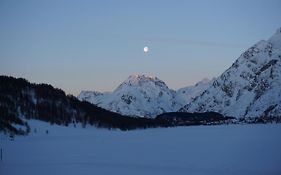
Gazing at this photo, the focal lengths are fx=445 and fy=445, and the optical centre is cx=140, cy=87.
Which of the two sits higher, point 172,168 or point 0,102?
point 0,102

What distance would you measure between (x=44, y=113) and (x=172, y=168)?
6219 inches

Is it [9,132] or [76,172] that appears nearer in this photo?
[76,172]

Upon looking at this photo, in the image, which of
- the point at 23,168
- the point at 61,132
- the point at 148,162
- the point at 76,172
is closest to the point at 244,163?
the point at 148,162

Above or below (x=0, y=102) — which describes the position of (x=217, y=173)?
below

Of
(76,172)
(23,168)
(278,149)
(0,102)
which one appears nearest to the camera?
(76,172)

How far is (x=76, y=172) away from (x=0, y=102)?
443ft

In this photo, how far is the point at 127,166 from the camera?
5044 centimetres

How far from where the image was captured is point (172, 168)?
1870 inches

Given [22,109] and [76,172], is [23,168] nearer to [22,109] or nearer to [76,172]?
[76,172]

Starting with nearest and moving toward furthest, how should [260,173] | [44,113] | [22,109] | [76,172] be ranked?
[260,173] → [76,172] → [22,109] → [44,113]

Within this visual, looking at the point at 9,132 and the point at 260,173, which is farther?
the point at 9,132

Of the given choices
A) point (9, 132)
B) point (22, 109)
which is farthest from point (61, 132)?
point (9, 132)

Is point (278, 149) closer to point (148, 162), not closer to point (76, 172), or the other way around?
point (148, 162)

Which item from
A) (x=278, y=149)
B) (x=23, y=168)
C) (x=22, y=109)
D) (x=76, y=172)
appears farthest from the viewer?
(x=22, y=109)
